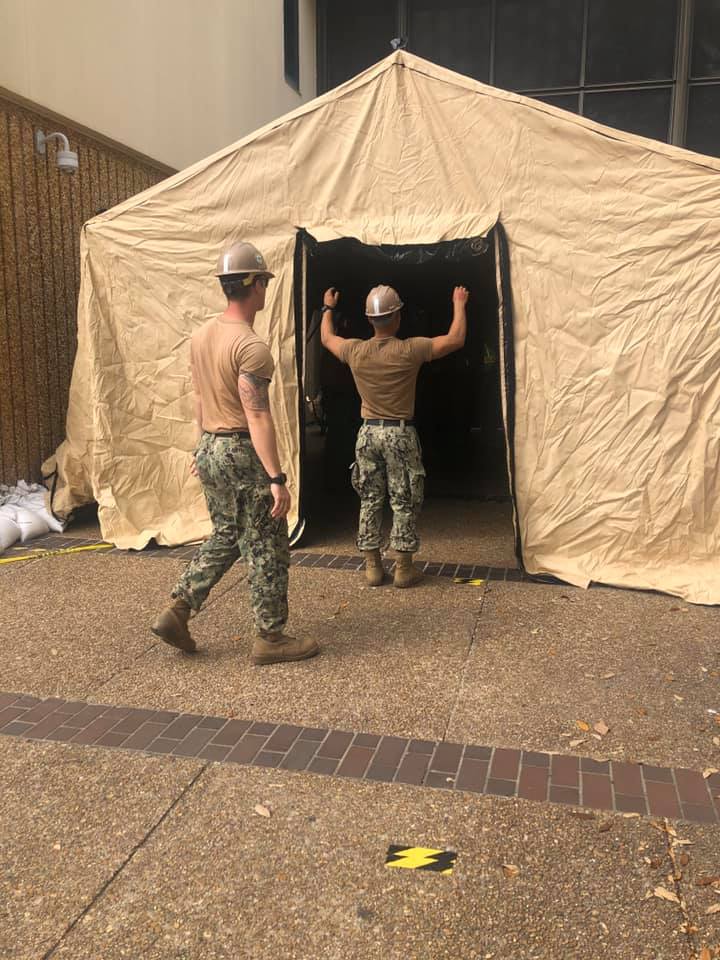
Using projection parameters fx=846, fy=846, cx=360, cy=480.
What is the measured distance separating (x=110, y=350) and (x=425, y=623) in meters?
3.55

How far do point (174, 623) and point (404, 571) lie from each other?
5.98 ft

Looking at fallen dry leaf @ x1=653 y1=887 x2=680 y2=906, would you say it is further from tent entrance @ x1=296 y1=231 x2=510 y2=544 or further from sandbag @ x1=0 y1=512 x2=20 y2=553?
sandbag @ x1=0 y1=512 x2=20 y2=553

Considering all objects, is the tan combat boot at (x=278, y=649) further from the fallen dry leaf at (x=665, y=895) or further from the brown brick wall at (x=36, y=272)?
the brown brick wall at (x=36, y=272)

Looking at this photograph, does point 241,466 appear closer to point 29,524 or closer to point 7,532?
point 7,532

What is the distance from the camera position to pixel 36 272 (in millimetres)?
7781

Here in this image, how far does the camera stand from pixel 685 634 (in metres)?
4.84

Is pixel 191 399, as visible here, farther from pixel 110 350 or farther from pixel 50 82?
pixel 50 82

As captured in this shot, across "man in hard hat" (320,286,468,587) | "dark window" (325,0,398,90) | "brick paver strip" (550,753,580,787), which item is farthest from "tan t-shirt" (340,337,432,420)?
"dark window" (325,0,398,90)

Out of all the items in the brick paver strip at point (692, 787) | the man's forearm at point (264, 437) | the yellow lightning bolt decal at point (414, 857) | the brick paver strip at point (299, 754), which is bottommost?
the yellow lightning bolt decal at point (414, 857)

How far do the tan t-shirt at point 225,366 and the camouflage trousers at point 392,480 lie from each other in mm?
1631

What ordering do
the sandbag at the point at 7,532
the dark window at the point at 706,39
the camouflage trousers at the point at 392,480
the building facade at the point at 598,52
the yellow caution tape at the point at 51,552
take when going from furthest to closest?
the building facade at the point at 598,52, the dark window at the point at 706,39, the sandbag at the point at 7,532, the yellow caution tape at the point at 51,552, the camouflage trousers at the point at 392,480

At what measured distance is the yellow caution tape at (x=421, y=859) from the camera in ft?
8.93

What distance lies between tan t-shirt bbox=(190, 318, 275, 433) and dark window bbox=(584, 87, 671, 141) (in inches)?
423

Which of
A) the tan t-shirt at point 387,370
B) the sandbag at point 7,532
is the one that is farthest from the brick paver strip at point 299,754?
the sandbag at point 7,532
